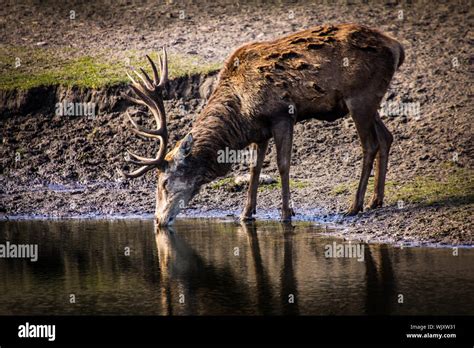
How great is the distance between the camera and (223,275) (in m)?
10.3

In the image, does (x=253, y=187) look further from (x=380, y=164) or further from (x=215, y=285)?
(x=215, y=285)

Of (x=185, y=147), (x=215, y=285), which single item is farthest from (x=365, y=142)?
(x=215, y=285)

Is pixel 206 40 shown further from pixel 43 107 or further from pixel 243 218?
pixel 243 218

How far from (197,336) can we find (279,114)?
5633 mm

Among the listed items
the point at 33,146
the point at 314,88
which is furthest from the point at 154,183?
the point at 314,88

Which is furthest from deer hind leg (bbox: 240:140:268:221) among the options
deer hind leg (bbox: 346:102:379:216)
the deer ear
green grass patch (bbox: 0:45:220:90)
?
green grass patch (bbox: 0:45:220:90)

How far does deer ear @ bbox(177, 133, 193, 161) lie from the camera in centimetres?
1336

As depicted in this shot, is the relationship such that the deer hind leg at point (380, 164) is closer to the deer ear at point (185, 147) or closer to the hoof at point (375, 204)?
the hoof at point (375, 204)

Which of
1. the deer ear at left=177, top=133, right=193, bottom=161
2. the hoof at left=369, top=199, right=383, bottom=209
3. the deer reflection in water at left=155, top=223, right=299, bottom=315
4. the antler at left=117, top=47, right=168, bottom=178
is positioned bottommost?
the deer reflection in water at left=155, top=223, right=299, bottom=315

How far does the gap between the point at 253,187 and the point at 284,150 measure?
76cm

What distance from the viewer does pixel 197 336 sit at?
8.23 m

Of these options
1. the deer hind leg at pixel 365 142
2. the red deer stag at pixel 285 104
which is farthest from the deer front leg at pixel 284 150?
the deer hind leg at pixel 365 142

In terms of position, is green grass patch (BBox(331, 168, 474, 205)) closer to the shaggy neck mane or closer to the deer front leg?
the deer front leg

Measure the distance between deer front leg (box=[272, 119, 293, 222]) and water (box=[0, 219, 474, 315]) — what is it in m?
0.36
